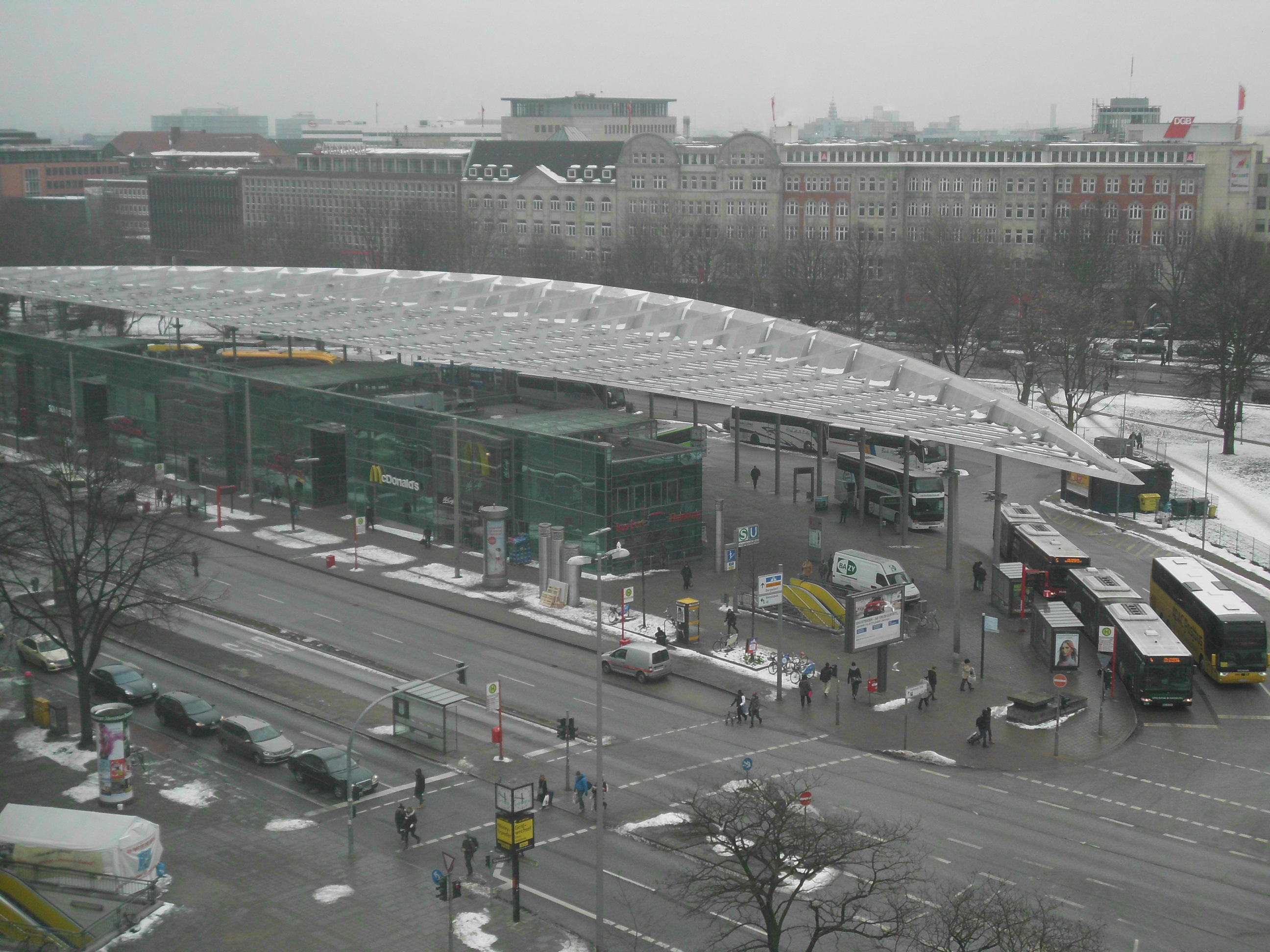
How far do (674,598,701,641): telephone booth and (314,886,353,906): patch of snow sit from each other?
65.5 ft

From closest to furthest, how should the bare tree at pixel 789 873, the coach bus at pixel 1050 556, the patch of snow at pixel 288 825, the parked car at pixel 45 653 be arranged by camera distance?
the bare tree at pixel 789 873
the patch of snow at pixel 288 825
the parked car at pixel 45 653
the coach bus at pixel 1050 556

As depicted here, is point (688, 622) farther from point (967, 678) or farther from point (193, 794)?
point (193, 794)

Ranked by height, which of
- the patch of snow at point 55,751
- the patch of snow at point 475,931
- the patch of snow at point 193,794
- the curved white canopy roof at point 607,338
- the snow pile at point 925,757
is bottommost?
the patch of snow at point 55,751

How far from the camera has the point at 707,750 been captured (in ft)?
132

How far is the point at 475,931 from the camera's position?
30359 millimetres

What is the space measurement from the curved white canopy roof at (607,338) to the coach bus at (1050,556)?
414 cm

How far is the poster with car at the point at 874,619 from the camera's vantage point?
4459 centimetres

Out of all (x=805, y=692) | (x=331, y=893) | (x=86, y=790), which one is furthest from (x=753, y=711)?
(x=86, y=790)

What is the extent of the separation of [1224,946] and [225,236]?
174m

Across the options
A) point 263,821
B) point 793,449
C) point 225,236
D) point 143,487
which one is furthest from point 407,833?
point 225,236

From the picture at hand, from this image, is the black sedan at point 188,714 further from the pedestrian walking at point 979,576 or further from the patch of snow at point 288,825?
the pedestrian walking at point 979,576

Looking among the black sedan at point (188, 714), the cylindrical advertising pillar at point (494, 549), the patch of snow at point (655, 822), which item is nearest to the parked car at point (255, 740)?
the black sedan at point (188, 714)

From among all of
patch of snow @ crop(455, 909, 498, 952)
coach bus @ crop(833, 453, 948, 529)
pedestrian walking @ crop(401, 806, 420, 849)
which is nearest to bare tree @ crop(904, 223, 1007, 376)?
coach bus @ crop(833, 453, 948, 529)

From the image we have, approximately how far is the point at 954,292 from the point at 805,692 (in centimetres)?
6113
